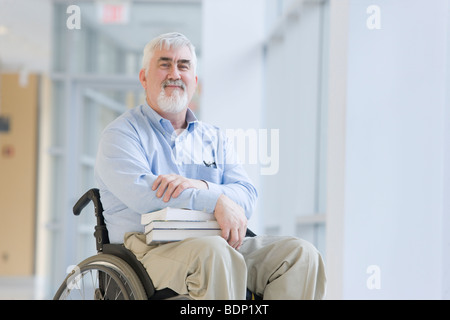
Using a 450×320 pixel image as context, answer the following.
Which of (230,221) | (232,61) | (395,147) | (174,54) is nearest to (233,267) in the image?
(230,221)

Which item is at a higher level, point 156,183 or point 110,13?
point 110,13

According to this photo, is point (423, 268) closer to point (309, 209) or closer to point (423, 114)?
point (423, 114)

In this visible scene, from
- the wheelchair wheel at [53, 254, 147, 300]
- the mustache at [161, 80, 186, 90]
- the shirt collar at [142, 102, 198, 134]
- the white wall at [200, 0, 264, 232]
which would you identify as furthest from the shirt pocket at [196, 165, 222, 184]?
the white wall at [200, 0, 264, 232]

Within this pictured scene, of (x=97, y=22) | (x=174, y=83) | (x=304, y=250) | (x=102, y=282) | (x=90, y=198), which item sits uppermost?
(x=97, y=22)

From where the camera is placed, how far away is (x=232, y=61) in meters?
3.06

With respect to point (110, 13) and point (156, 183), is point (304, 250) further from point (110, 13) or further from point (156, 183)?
point (110, 13)

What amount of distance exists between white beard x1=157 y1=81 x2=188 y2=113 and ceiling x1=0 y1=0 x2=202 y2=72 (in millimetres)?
1166

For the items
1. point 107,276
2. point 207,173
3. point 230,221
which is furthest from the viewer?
point 207,173

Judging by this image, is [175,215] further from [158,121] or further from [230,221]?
[158,121]

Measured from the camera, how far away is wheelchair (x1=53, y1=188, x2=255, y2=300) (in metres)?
1.75

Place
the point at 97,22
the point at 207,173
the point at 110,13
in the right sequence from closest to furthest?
1. the point at 207,173
2. the point at 97,22
3. the point at 110,13

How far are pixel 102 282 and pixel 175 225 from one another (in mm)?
333

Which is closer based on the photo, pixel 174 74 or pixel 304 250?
pixel 304 250
